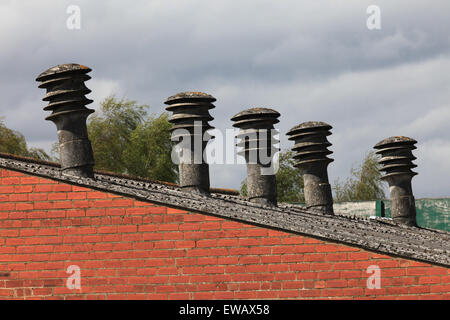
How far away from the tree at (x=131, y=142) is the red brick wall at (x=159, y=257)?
28052 mm

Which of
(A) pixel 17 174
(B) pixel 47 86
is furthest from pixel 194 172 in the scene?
(A) pixel 17 174

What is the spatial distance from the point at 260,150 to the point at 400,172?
4988mm

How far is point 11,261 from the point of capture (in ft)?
29.9

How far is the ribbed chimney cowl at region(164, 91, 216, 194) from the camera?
12641mm

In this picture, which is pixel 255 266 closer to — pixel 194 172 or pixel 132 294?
pixel 132 294

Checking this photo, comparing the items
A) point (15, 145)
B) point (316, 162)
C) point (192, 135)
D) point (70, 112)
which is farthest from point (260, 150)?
point (15, 145)

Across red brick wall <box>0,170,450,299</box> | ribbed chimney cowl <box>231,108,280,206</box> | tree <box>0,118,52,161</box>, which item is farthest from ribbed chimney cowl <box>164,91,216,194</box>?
tree <box>0,118,52,161</box>

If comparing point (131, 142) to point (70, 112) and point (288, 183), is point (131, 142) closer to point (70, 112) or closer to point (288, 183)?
point (288, 183)

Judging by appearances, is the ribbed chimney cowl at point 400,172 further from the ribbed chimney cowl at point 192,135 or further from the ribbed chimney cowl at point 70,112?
the ribbed chimney cowl at point 70,112

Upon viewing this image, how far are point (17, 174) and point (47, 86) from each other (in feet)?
7.39

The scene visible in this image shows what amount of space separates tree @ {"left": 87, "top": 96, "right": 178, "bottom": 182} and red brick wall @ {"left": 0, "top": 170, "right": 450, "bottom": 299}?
2805cm

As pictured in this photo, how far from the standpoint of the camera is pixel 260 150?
555 inches

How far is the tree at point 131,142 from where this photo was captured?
125ft

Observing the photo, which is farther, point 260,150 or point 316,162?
point 316,162
